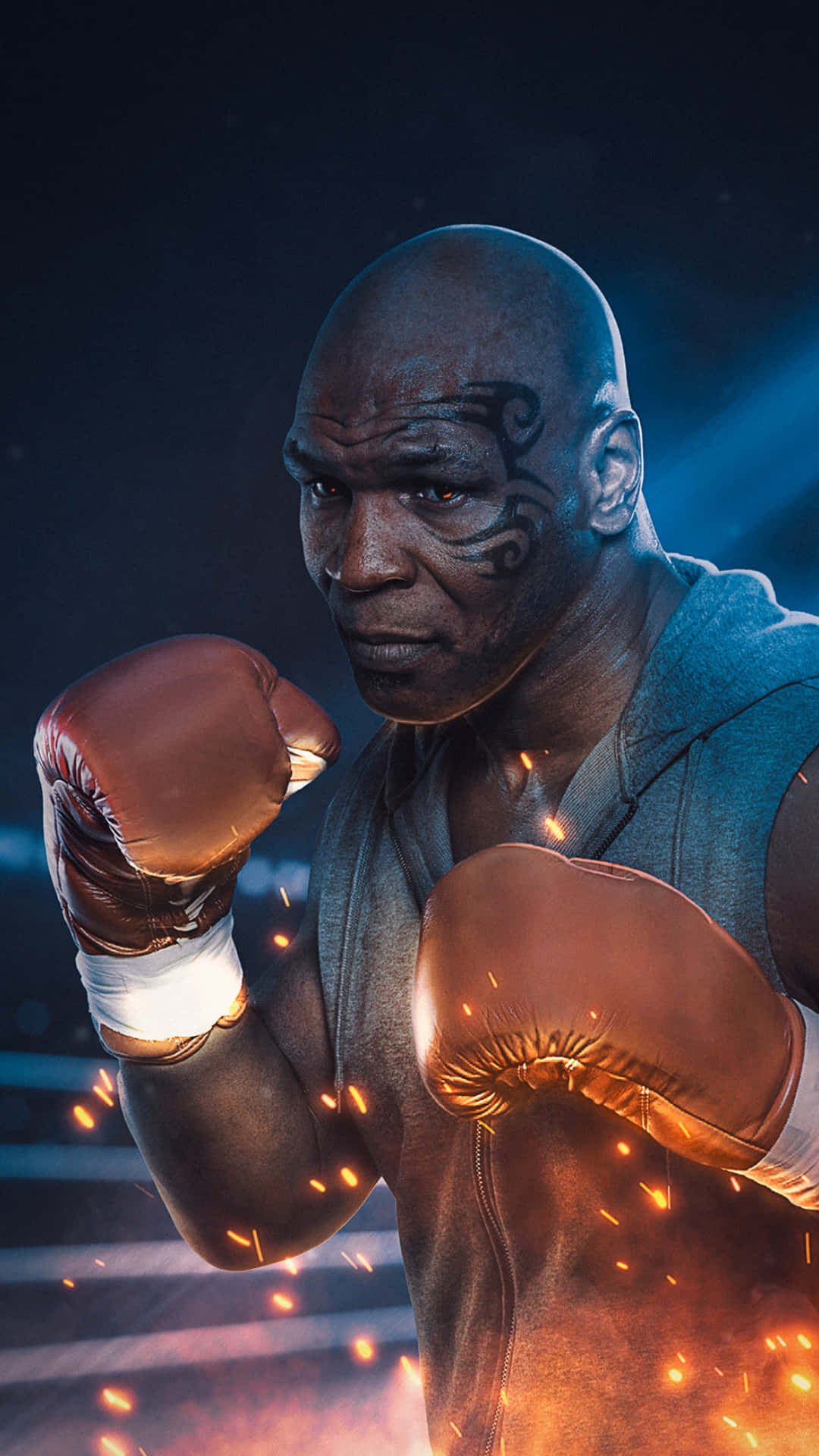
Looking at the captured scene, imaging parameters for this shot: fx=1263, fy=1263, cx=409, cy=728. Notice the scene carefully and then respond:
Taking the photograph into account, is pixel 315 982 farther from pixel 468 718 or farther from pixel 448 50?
pixel 448 50

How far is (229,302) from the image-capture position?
6.47 ft

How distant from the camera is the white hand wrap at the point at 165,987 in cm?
120

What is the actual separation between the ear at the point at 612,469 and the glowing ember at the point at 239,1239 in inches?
32.5

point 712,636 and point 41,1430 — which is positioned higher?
point 712,636

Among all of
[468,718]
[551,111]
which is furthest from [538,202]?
[468,718]

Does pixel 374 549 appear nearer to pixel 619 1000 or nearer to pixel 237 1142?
pixel 619 1000

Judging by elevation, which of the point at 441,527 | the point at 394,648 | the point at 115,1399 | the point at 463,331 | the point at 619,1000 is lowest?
the point at 115,1399

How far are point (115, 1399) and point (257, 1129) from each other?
1.17 metres

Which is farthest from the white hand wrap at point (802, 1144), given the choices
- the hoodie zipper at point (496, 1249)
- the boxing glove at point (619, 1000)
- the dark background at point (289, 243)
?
the dark background at point (289, 243)

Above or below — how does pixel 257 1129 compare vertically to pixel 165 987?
below

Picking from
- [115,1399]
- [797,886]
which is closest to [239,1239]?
[797,886]

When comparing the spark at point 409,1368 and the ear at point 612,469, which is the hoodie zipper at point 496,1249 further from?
the spark at point 409,1368

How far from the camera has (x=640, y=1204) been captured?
3.69ft

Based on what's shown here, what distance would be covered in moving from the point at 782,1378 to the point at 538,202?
5.21ft
